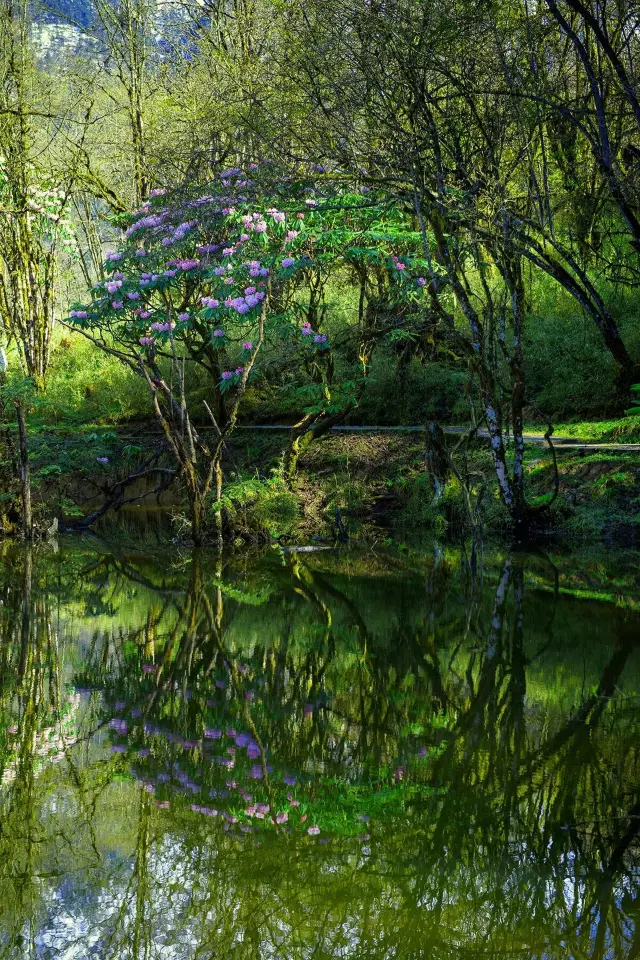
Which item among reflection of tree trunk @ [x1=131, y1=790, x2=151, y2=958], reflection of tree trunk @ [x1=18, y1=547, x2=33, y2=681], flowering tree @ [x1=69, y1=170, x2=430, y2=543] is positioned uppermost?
flowering tree @ [x1=69, y1=170, x2=430, y2=543]

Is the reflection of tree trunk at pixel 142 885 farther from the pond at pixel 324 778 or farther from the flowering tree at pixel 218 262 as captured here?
the flowering tree at pixel 218 262

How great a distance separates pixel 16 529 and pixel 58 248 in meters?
9.72

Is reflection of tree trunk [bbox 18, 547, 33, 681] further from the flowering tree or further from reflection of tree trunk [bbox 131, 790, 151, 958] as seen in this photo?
reflection of tree trunk [bbox 131, 790, 151, 958]

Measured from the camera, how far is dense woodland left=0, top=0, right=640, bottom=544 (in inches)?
466

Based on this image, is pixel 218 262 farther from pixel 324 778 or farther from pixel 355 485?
pixel 324 778

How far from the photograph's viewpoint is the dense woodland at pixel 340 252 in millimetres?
11844

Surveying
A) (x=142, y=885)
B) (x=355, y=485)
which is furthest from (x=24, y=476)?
(x=142, y=885)

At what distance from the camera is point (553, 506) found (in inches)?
506

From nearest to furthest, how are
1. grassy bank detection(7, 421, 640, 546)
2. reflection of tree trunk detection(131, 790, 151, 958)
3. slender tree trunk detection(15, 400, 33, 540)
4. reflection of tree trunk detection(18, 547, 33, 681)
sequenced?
reflection of tree trunk detection(131, 790, 151, 958)
reflection of tree trunk detection(18, 547, 33, 681)
grassy bank detection(7, 421, 640, 546)
slender tree trunk detection(15, 400, 33, 540)

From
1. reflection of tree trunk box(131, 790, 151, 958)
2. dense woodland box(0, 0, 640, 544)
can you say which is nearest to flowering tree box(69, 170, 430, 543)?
dense woodland box(0, 0, 640, 544)

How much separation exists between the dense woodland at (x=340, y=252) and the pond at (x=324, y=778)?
4418 mm

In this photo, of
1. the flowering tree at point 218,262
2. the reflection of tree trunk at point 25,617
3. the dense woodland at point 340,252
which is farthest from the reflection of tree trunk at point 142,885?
the flowering tree at point 218,262

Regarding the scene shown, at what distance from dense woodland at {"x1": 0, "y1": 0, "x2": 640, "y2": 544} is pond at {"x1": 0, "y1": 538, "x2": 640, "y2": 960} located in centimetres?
442

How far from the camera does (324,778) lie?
16.2 feet
